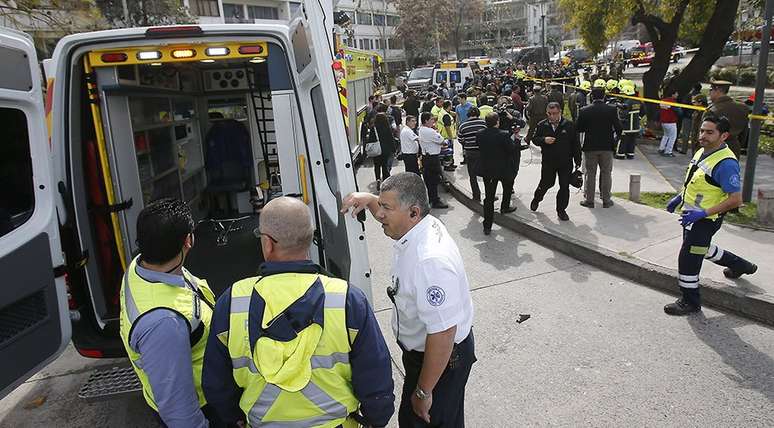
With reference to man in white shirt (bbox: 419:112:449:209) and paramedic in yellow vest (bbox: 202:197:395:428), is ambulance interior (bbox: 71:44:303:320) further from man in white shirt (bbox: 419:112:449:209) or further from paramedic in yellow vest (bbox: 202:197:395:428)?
man in white shirt (bbox: 419:112:449:209)

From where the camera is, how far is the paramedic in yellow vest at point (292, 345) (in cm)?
187

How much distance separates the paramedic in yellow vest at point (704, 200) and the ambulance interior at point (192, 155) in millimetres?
3429

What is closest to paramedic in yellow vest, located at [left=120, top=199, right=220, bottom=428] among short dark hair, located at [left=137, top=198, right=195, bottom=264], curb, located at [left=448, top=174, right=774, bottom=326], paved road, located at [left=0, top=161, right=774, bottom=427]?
short dark hair, located at [left=137, top=198, right=195, bottom=264]

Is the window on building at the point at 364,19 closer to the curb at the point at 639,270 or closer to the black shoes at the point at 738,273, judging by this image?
the curb at the point at 639,270

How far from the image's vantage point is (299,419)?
78.7 inches

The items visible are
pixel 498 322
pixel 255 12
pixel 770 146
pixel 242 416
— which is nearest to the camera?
pixel 242 416

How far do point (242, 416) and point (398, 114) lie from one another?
1193cm

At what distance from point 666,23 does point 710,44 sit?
47.7 inches

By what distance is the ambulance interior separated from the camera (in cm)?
379

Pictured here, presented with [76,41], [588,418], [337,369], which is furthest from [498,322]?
[76,41]

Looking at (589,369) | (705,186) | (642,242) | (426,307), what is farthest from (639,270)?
(426,307)

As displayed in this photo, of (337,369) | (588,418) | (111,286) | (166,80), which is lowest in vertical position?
(588,418)

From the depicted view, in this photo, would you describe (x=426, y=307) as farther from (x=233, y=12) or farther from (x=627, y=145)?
(x=233, y=12)

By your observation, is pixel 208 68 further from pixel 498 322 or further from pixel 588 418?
pixel 588 418
